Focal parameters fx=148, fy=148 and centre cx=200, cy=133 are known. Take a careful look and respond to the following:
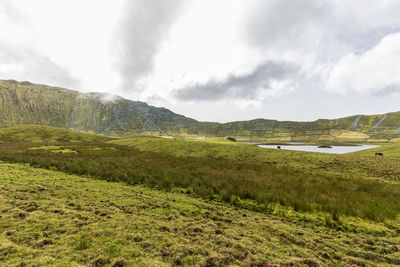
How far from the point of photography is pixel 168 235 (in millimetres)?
5320

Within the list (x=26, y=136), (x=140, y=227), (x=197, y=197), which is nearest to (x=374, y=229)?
(x=197, y=197)

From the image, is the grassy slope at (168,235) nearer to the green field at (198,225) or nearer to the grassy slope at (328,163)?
the green field at (198,225)

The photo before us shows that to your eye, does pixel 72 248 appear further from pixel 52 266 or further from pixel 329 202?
pixel 329 202

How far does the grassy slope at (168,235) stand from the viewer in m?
4.19

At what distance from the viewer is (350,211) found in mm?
7973

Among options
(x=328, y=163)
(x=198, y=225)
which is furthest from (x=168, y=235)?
(x=328, y=163)

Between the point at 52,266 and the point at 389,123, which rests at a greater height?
the point at 389,123

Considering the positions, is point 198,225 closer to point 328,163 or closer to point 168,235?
point 168,235

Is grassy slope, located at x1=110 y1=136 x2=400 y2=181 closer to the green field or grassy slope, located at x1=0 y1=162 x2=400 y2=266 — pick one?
the green field

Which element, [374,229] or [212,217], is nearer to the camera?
[374,229]

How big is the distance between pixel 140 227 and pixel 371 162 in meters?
33.3

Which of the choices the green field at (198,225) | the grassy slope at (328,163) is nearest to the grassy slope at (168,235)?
the green field at (198,225)

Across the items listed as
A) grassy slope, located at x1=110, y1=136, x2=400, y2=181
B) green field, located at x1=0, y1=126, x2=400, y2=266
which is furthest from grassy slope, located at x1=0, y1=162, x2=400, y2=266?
grassy slope, located at x1=110, y1=136, x2=400, y2=181

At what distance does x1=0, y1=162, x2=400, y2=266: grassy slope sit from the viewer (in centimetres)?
419
